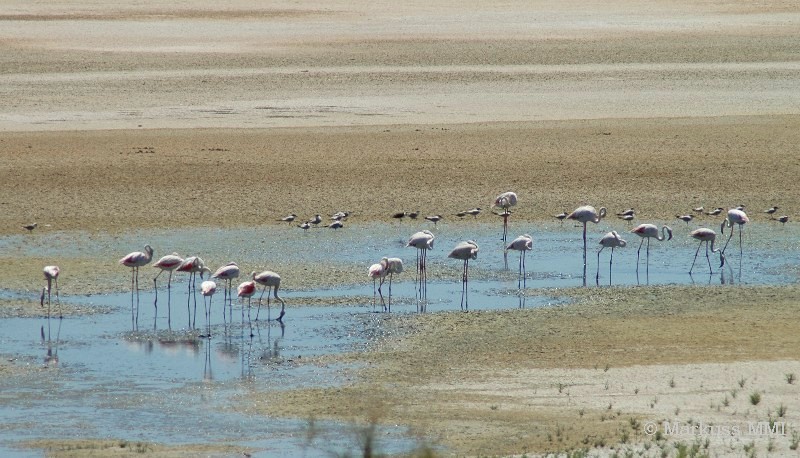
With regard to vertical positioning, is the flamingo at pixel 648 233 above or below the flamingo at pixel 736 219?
below

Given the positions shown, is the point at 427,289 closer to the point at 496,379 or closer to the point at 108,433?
the point at 496,379

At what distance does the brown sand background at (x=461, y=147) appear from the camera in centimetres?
1252

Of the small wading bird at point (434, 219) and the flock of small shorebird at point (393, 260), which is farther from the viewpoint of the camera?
the small wading bird at point (434, 219)

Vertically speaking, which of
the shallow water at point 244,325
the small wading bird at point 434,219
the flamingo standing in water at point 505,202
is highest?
the flamingo standing in water at point 505,202

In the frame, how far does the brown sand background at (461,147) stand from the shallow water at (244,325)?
66 cm

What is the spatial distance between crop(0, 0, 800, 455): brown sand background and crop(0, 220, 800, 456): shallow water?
0.66 m

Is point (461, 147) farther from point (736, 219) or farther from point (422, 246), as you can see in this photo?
point (422, 246)

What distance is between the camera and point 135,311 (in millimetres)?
15781

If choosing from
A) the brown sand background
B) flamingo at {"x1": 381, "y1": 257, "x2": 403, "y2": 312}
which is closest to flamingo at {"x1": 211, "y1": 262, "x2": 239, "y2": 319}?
flamingo at {"x1": 381, "y1": 257, "x2": 403, "y2": 312}

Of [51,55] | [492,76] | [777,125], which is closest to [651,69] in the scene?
[492,76]

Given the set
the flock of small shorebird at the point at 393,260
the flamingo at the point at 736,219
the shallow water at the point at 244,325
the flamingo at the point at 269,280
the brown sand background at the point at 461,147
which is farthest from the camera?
the flamingo at the point at 736,219

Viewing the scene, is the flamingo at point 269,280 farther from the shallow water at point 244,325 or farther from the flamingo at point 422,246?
the flamingo at point 422,246

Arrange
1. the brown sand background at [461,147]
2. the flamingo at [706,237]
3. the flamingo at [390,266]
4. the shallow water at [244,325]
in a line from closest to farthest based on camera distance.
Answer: the shallow water at [244,325] < the brown sand background at [461,147] < the flamingo at [390,266] < the flamingo at [706,237]

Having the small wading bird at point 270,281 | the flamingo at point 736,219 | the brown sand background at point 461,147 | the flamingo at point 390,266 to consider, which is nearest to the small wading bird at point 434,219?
the brown sand background at point 461,147
